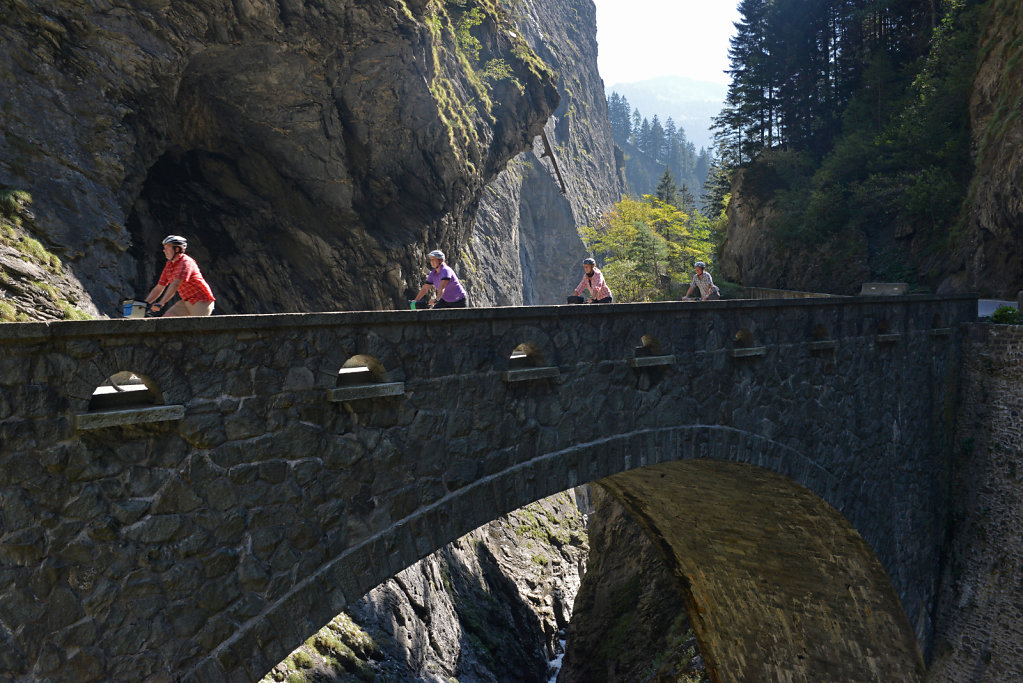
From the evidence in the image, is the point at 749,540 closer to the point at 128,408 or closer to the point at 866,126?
the point at 128,408

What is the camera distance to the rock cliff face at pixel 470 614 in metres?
15.3

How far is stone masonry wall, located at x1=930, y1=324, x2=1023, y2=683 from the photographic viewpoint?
13430mm

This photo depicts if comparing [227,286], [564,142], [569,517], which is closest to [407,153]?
[227,286]

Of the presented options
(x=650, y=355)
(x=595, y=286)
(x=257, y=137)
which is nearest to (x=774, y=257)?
(x=257, y=137)

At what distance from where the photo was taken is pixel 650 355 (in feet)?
30.0

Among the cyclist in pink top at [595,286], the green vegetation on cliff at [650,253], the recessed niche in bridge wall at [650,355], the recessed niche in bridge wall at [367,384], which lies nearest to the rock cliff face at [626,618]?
the cyclist in pink top at [595,286]

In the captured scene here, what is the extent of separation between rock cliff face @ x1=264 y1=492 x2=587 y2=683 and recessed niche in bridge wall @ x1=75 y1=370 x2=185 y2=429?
9429 millimetres

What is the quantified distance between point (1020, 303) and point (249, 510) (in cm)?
1568

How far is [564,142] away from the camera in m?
70.4

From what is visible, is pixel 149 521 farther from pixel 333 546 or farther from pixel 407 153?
pixel 407 153

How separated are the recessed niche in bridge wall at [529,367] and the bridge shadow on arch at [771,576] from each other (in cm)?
487

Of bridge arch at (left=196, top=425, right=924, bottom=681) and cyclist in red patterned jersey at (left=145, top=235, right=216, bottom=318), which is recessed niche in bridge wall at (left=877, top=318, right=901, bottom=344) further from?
cyclist in red patterned jersey at (left=145, top=235, right=216, bottom=318)

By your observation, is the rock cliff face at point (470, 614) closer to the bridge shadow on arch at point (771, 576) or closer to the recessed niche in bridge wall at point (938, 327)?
the bridge shadow on arch at point (771, 576)

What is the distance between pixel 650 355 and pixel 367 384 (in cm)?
417
